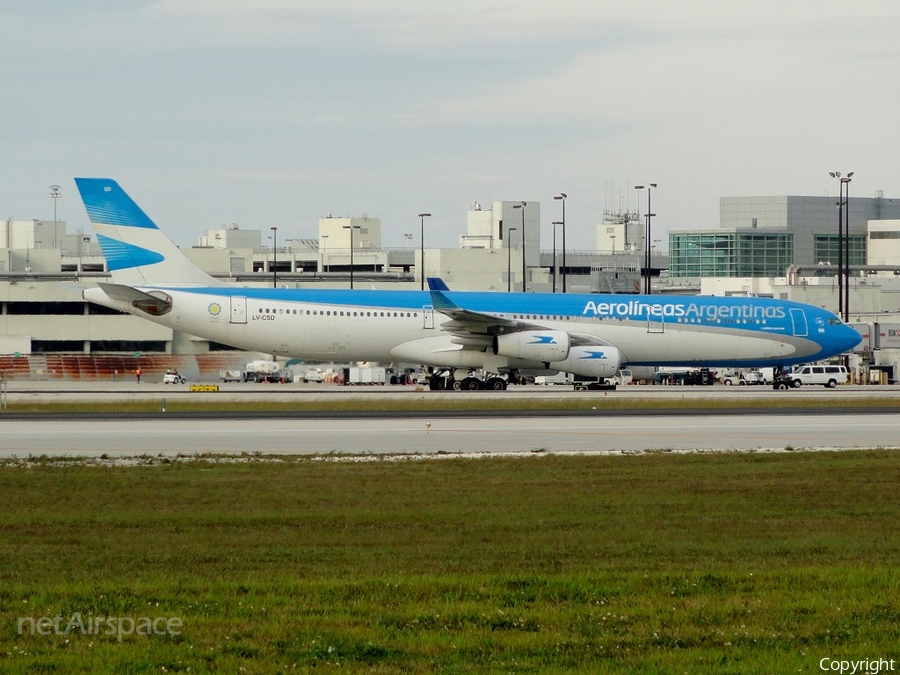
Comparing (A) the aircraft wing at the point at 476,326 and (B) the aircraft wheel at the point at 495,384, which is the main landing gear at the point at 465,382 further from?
(A) the aircraft wing at the point at 476,326

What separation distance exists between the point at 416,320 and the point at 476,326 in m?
2.48

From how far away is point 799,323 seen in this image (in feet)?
175

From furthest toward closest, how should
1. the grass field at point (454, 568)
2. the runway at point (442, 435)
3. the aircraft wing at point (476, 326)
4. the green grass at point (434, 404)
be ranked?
the aircraft wing at point (476, 326) < the green grass at point (434, 404) < the runway at point (442, 435) < the grass field at point (454, 568)

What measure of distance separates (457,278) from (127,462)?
82.6 meters

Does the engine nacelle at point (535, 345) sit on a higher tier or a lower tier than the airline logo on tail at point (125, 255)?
lower

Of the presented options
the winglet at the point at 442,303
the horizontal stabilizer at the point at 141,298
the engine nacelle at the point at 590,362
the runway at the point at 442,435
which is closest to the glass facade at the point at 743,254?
the engine nacelle at the point at 590,362

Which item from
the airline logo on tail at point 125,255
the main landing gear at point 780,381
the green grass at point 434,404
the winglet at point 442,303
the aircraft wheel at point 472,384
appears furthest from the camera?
the main landing gear at point 780,381

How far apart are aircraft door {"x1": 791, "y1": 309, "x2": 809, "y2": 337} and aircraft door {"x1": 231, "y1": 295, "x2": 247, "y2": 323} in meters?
23.7

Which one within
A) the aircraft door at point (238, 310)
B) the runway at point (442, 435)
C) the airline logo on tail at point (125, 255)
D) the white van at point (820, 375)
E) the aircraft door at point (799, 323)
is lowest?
the white van at point (820, 375)

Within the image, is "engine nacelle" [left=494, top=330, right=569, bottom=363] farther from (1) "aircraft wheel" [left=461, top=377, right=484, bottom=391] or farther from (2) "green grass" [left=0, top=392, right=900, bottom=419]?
(2) "green grass" [left=0, top=392, right=900, bottom=419]

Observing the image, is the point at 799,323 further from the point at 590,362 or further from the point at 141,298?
the point at 141,298

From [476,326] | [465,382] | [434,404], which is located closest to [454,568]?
[434,404]

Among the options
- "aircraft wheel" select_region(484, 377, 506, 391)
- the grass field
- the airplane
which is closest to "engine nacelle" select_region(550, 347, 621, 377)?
the airplane

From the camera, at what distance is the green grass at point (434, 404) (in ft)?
133
